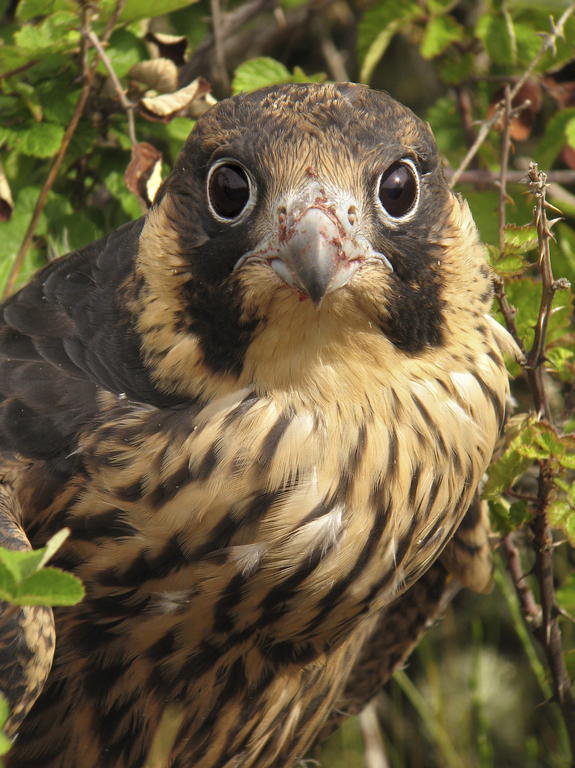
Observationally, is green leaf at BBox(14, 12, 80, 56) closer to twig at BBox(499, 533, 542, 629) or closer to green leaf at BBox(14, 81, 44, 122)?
green leaf at BBox(14, 81, 44, 122)

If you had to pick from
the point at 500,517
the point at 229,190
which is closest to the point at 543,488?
the point at 500,517

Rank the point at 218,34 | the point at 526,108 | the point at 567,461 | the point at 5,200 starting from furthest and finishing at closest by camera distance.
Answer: the point at 218,34
the point at 526,108
the point at 5,200
the point at 567,461

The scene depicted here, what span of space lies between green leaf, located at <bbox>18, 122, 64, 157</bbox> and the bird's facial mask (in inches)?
56.3

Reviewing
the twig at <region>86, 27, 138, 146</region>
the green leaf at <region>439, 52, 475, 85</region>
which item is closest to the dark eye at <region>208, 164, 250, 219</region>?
the twig at <region>86, 27, 138, 146</region>

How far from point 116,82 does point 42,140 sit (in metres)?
0.35

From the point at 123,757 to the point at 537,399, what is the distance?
1660 mm

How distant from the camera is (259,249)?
6.77 feet

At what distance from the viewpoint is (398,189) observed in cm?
217

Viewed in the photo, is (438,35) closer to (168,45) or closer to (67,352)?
(168,45)

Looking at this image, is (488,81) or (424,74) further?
(424,74)

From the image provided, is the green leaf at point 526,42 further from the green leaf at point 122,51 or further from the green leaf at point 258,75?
the green leaf at point 122,51

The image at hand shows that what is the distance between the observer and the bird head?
2.03m

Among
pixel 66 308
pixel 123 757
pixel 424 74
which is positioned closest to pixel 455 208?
pixel 66 308

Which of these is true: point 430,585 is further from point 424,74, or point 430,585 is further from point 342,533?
point 424,74
